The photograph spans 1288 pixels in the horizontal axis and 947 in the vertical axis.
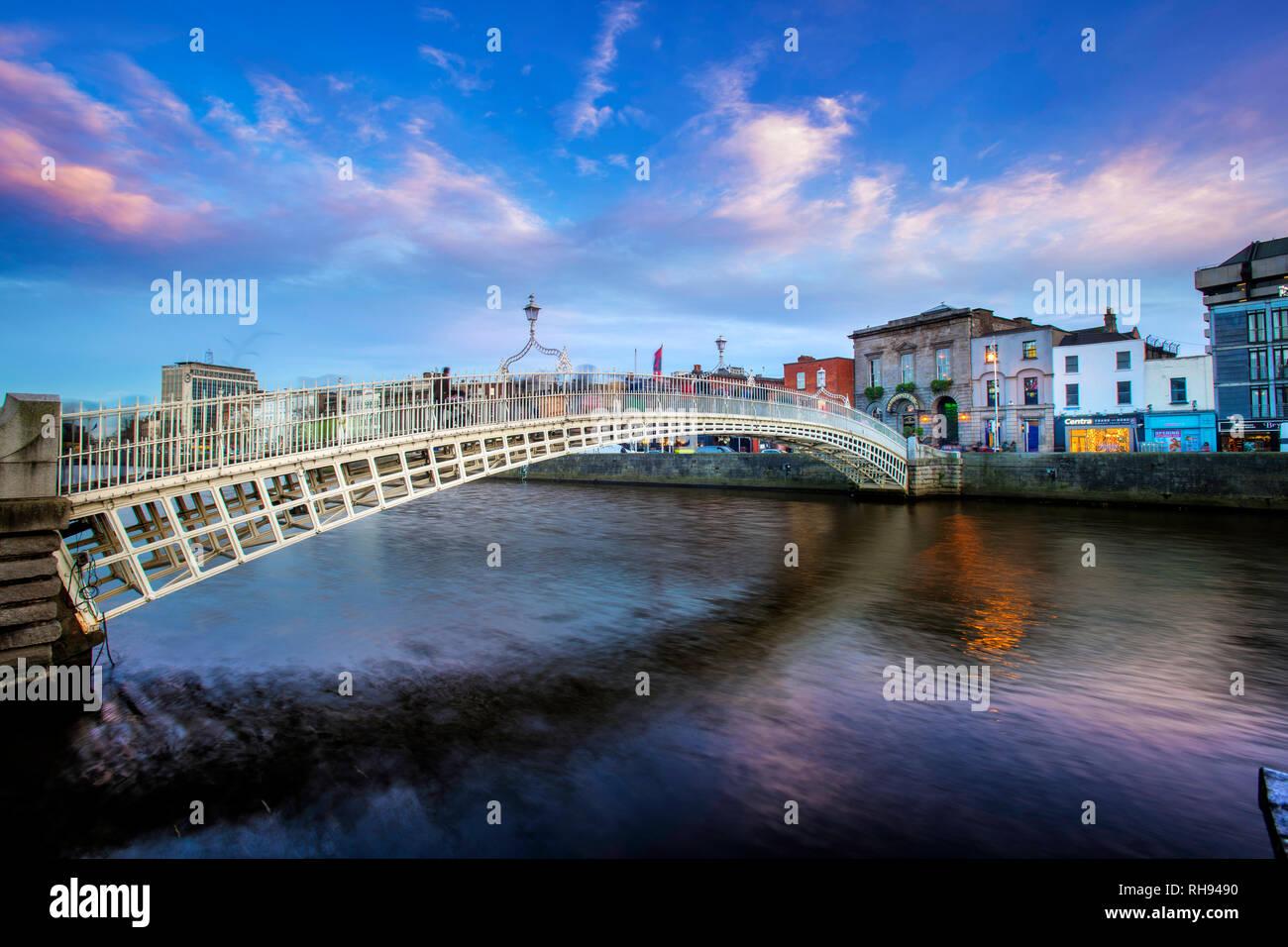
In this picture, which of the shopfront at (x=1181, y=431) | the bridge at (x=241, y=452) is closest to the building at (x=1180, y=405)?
the shopfront at (x=1181, y=431)

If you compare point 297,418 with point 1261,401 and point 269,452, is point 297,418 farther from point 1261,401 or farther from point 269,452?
point 1261,401

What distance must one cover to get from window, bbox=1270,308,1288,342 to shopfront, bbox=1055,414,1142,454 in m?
6.69

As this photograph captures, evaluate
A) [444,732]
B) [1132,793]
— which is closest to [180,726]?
[444,732]

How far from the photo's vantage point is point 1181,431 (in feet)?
113

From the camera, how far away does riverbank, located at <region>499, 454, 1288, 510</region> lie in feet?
83.0

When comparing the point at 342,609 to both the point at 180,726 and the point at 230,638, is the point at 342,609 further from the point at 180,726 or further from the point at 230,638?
the point at 180,726

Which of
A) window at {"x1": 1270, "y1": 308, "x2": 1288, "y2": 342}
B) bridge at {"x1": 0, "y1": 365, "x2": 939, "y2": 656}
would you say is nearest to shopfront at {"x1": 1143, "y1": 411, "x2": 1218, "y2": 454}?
window at {"x1": 1270, "y1": 308, "x2": 1288, "y2": 342}

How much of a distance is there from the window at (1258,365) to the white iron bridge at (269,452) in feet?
110

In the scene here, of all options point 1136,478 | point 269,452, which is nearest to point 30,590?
point 269,452

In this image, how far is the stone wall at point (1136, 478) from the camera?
25.0 metres

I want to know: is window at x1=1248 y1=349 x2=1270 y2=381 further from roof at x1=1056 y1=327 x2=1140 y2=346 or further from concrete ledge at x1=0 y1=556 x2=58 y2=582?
concrete ledge at x1=0 y1=556 x2=58 y2=582

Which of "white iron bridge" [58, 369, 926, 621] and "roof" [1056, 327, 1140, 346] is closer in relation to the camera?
"white iron bridge" [58, 369, 926, 621]

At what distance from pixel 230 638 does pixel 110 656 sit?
4.98 ft

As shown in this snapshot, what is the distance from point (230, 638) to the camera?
10.4 metres
